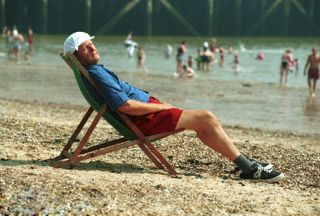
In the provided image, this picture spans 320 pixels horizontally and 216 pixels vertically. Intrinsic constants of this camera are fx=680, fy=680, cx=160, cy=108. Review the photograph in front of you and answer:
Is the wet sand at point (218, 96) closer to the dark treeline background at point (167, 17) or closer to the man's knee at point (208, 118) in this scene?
the man's knee at point (208, 118)

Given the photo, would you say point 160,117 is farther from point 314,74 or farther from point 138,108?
point 314,74

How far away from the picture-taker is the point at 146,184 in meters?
5.21

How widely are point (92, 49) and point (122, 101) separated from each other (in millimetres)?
535

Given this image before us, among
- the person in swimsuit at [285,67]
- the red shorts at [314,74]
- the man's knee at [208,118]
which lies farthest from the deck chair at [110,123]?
the person in swimsuit at [285,67]

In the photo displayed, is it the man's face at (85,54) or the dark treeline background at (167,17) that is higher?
the man's face at (85,54)

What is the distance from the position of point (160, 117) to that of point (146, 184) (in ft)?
2.15

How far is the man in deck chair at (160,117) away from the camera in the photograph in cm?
551

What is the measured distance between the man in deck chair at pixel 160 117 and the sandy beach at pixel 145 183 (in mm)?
168

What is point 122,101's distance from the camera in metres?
5.45

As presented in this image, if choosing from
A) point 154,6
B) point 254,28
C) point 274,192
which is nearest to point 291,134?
point 274,192

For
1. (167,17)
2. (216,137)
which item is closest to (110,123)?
(216,137)

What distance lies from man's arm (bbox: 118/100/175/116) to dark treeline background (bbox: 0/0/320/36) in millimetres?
52689

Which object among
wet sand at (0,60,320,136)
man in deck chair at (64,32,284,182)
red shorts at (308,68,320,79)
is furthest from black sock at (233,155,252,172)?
red shorts at (308,68,320,79)

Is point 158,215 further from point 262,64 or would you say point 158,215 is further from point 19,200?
point 262,64
